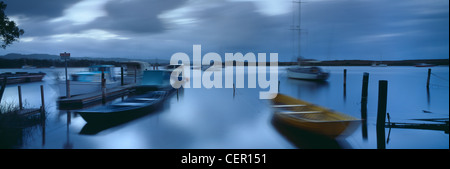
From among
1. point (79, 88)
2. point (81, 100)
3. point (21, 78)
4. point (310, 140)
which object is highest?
point (21, 78)

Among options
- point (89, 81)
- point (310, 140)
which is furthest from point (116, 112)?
point (89, 81)

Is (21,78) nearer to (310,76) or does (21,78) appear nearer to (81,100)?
(81,100)

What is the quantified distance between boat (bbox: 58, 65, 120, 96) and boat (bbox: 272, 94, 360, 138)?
11.8 metres

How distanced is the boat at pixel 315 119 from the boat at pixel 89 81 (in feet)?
38.8

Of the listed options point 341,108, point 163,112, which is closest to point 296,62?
point 341,108

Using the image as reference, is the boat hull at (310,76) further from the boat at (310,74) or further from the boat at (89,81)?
the boat at (89,81)

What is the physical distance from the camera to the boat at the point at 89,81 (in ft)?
56.2

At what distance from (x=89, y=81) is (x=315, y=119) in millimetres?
18090

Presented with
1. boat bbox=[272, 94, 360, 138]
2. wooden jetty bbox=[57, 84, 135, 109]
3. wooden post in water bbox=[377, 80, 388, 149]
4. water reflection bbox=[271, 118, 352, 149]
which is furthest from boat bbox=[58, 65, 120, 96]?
wooden post in water bbox=[377, 80, 388, 149]

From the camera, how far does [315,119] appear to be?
28.2ft

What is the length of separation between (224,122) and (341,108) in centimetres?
836

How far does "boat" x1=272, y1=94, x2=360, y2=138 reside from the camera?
7.13 metres
